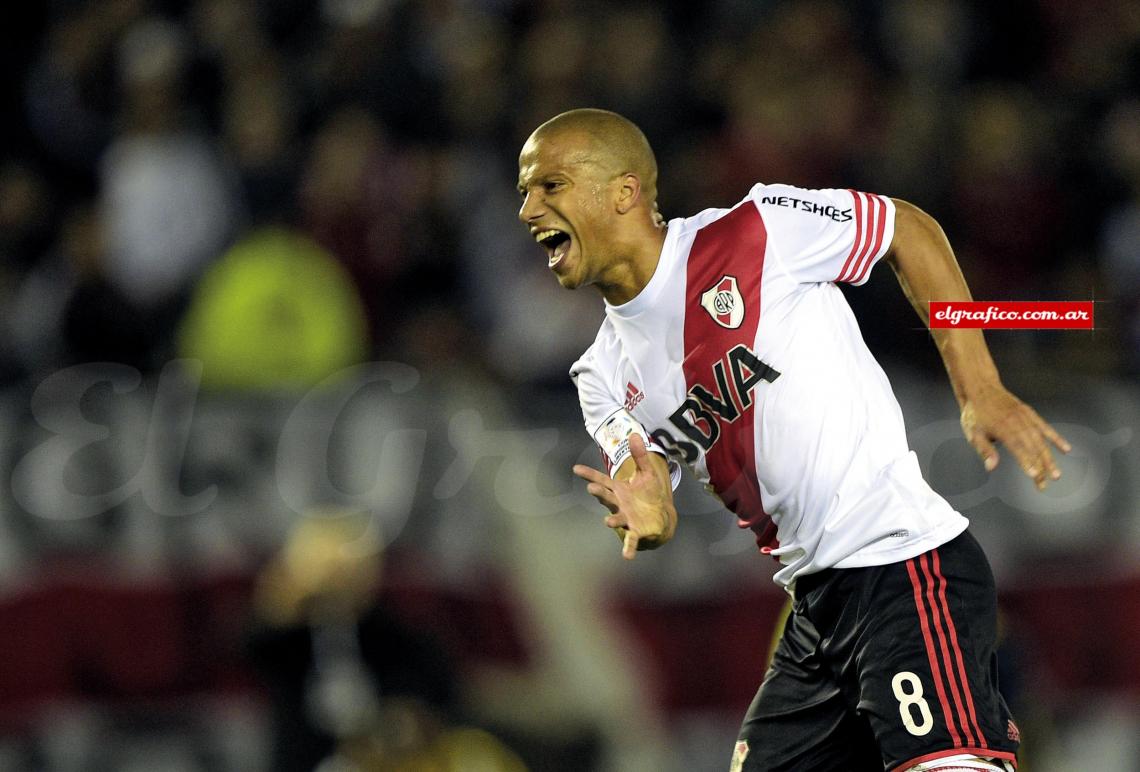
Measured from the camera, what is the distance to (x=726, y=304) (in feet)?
14.6

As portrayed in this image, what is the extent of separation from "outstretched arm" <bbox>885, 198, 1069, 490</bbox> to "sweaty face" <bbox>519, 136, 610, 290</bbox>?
789 millimetres

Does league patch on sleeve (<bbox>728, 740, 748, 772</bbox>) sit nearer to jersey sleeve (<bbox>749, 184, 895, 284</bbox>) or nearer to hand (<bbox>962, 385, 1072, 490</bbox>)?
hand (<bbox>962, 385, 1072, 490</bbox>)

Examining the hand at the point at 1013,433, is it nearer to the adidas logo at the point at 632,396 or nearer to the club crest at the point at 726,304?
the club crest at the point at 726,304

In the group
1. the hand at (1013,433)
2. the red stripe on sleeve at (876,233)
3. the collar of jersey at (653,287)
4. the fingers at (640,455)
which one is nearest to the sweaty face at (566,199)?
the collar of jersey at (653,287)

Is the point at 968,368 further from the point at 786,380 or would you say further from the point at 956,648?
the point at 956,648

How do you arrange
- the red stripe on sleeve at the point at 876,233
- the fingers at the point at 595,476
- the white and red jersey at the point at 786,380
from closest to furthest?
the fingers at the point at 595,476
the white and red jersey at the point at 786,380
the red stripe on sleeve at the point at 876,233

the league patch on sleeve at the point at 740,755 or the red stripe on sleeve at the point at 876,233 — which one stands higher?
the red stripe on sleeve at the point at 876,233

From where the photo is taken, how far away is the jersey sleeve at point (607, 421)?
4.54 metres

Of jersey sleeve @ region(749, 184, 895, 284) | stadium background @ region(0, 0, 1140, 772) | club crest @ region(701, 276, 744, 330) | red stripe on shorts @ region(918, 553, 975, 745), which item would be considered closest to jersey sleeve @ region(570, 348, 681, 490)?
club crest @ region(701, 276, 744, 330)

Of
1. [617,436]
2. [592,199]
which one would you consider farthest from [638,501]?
[592,199]

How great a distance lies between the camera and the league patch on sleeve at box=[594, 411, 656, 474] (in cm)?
453

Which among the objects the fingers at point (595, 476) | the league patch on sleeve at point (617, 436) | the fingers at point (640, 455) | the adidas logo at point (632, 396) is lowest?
the fingers at point (595, 476)

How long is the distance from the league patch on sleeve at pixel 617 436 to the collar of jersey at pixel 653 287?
27 cm

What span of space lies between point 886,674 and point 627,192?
4.40ft
